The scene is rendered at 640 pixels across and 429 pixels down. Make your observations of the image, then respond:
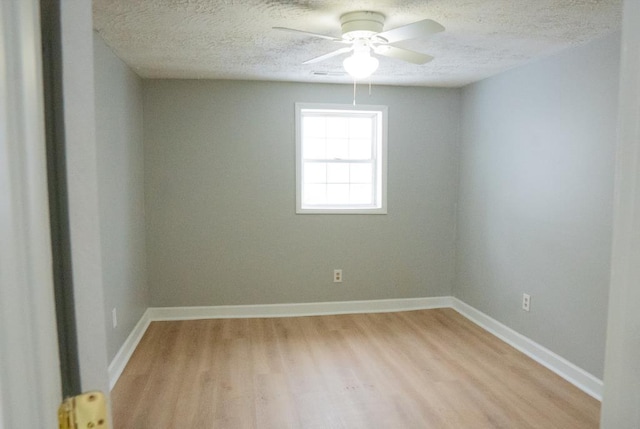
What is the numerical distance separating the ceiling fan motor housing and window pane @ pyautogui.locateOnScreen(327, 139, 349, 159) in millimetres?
2035

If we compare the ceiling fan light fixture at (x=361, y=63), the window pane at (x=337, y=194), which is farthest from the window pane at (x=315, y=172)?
the ceiling fan light fixture at (x=361, y=63)

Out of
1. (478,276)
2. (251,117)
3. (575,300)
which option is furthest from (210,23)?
(478,276)

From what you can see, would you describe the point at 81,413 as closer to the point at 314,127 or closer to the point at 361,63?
the point at 361,63

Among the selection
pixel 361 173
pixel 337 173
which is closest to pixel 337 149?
pixel 337 173

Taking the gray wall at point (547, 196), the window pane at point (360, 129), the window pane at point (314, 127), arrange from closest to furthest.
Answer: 1. the gray wall at point (547, 196)
2. the window pane at point (314, 127)
3. the window pane at point (360, 129)

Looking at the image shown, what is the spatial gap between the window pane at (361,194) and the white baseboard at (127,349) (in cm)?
233

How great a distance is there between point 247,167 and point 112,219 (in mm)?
1479

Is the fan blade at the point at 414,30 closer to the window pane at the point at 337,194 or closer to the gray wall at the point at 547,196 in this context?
the gray wall at the point at 547,196

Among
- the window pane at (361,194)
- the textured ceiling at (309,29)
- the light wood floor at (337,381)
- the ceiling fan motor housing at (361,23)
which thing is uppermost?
the textured ceiling at (309,29)

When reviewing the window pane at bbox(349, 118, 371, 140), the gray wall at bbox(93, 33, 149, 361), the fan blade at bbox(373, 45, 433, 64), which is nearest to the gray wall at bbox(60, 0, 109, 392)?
the fan blade at bbox(373, 45, 433, 64)

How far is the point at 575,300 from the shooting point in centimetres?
294

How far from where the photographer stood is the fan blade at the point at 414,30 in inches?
75.1

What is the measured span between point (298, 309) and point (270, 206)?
109 cm

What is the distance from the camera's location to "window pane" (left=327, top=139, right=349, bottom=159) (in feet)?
14.4
